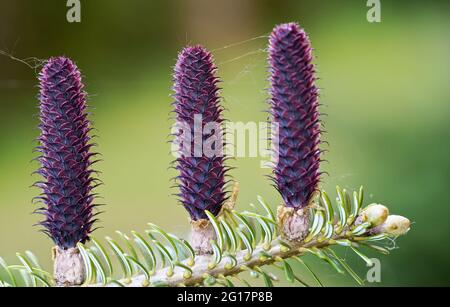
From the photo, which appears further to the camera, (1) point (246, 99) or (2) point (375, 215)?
(1) point (246, 99)

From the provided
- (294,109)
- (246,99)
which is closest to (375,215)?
(294,109)

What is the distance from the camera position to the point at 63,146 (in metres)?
0.57

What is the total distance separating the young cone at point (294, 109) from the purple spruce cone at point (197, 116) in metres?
0.06

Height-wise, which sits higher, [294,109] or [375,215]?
[294,109]

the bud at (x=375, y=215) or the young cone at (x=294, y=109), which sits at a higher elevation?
the young cone at (x=294, y=109)

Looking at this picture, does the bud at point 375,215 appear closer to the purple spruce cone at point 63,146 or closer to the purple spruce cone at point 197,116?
the purple spruce cone at point 197,116

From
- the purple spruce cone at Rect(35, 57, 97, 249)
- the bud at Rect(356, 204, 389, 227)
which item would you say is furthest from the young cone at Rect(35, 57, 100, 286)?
the bud at Rect(356, 204, 389, 227)

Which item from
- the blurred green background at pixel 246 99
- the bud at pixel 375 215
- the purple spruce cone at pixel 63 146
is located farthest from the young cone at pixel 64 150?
the bud at pixel 375 215

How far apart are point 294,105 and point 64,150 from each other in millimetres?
232

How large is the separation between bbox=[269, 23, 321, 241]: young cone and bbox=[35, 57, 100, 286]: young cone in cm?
20

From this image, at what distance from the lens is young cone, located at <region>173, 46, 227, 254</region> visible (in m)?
0.57

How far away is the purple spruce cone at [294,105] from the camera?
57 centimetres

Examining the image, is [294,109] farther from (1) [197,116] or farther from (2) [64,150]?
(2) [64,150]

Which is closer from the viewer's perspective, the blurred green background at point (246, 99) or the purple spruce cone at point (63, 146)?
the purple spruce cone at point (63, 146)
